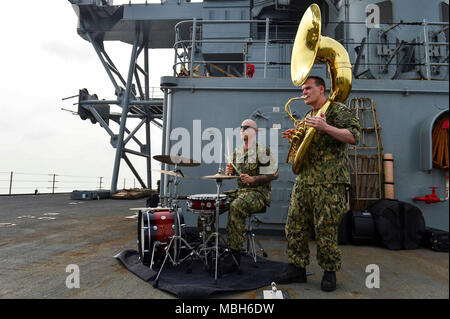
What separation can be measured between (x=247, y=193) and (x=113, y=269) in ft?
5.59

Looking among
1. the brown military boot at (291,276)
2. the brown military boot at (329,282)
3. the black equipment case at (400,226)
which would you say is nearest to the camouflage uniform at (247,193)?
the brown military boot at (291,276)

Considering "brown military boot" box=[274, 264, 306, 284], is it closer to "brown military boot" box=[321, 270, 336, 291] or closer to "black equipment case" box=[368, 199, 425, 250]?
"brown military boot" box=[321, 270, 336, 291]

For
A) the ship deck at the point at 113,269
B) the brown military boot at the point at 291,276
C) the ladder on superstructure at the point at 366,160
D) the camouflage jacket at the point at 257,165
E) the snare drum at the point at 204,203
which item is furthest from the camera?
the ladder on superstructure at the point at 366,160

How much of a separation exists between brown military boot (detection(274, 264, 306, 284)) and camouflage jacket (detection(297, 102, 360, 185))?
837 millimetres

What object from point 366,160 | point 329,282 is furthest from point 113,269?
point 366,160

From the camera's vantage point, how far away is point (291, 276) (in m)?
2.56

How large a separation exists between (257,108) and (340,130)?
3011 mm

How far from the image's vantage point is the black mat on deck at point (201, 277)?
7.69 ft

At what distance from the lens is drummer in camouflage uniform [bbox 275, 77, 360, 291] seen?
233 cm

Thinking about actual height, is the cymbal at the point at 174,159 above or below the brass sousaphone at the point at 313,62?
below

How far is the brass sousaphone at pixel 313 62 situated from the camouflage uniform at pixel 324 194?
0.12 meters

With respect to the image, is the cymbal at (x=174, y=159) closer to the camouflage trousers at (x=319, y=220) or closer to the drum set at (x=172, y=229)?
the drum set at (x=172, y=229)

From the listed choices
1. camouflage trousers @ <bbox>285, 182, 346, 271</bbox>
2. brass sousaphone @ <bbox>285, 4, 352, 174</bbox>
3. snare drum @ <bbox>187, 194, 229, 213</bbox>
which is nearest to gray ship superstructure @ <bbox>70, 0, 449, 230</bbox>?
snare drum @ <bbox>187, 194, 229, 213</bbox>
